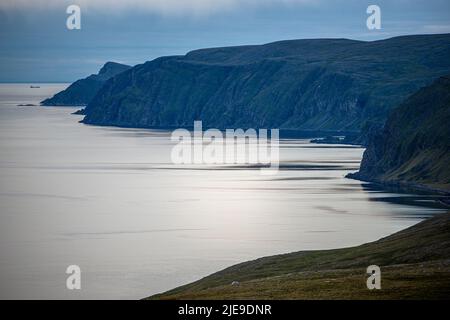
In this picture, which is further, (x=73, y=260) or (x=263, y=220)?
(x=263, y=220)

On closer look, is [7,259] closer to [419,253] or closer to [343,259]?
[343,259]
